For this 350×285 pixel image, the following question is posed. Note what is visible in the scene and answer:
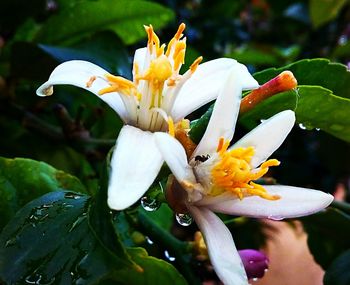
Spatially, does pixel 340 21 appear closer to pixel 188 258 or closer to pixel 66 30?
pixel 66 30

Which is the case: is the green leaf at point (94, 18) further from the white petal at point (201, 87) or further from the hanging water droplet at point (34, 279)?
the hanging water droplet at point (34, 279)

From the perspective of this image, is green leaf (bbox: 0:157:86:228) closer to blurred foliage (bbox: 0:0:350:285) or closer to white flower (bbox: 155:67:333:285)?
blurred foliage (bbox: 0:0:350:285)

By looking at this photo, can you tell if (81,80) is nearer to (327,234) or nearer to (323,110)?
(323,110)

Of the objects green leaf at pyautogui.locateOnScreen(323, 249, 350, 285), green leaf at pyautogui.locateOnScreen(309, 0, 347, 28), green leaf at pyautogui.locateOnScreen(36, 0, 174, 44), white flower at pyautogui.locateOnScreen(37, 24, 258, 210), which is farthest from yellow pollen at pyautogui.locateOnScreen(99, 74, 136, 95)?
green leaf at pyautogui.locateOnScreen(309, 0, 347, 28)

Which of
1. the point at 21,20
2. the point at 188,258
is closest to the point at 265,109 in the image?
the point at 188,258

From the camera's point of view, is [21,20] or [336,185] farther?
[336,185]
